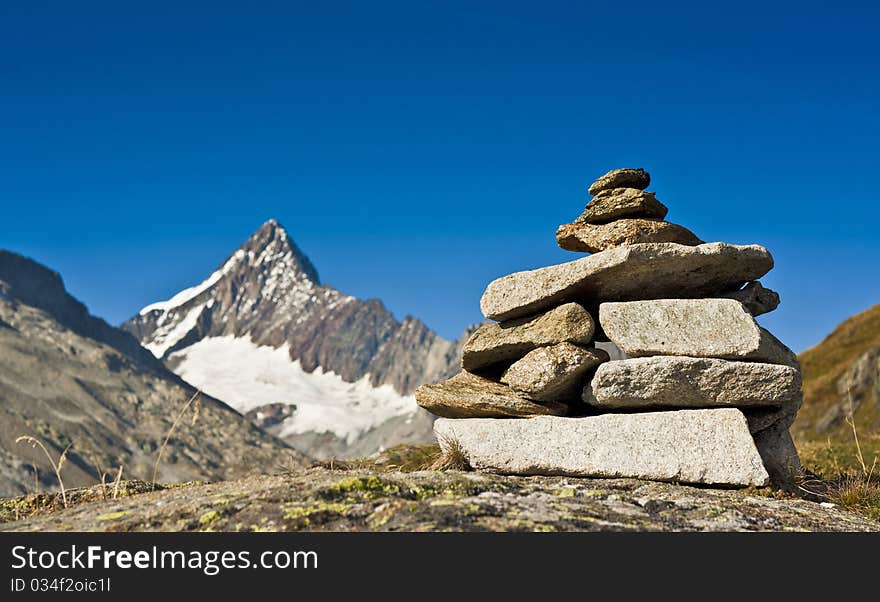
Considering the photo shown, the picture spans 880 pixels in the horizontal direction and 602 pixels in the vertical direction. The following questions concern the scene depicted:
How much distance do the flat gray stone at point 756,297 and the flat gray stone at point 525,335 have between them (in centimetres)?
324

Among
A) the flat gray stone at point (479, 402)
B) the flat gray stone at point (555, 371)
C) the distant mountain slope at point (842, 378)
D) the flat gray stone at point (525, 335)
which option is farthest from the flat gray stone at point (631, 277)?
the distant mountain slope at point (842, 378)

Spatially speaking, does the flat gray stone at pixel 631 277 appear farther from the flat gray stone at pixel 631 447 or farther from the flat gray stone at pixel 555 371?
the flat gray stone at pixel 631 447

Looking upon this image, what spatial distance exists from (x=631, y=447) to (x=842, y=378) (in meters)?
61.0

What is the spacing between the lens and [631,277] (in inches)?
569

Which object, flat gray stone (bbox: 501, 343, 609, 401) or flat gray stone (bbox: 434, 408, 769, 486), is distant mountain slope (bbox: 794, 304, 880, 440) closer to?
flat gray stone (bbox: 501, 343, 609, 401)

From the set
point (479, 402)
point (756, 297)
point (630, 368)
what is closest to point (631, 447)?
point (630, 368)

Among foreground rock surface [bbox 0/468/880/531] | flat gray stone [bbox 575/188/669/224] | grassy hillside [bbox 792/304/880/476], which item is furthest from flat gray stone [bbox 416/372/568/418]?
grassy hillside [bbox 792/304/880/476]

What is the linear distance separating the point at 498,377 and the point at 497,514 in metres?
7.39

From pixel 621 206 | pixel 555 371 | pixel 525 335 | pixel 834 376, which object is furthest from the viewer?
pixel 834 376

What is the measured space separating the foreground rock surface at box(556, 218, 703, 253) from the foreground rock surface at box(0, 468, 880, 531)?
18.4ft

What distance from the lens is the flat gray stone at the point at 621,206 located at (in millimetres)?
15805

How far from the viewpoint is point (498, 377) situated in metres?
16.0

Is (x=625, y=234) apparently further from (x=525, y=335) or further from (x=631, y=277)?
(x=525, y=335)
